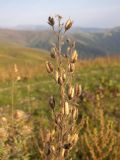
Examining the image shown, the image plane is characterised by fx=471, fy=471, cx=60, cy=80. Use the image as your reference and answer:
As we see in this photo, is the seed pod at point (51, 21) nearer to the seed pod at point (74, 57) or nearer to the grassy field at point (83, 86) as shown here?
the seed pod at point (74, 57)

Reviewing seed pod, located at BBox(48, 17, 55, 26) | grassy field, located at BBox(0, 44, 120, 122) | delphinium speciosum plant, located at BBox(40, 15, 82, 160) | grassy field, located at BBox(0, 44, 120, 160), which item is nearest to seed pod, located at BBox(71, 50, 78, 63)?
delphinium speciosum plant, located at BBox(40, 15, 82, 160)

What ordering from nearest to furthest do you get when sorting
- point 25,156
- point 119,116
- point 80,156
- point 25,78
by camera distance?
point 25,156 → point 80,156 → point 119,116 → point 25,78

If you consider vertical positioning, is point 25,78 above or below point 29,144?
below

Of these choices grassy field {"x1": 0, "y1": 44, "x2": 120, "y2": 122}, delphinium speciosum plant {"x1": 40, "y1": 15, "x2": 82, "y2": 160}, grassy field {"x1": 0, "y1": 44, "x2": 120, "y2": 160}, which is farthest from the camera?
grassy field {"x1": 0, "y1": 44, "x2": 120, "y2": 122}

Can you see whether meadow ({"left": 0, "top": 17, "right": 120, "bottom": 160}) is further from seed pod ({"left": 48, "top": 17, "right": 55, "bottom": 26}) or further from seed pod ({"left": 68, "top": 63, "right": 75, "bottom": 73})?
seed pod ({"left": 48, "top": 17, "right": 55, "bottom": 26})

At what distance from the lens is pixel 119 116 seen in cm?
1238

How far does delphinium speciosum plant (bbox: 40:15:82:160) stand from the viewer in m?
2.95

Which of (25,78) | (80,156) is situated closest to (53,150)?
(80,156)

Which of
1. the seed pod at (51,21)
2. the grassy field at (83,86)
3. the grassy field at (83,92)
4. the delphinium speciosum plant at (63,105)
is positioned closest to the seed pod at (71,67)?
the delphinium speciosum plant at (63,105)

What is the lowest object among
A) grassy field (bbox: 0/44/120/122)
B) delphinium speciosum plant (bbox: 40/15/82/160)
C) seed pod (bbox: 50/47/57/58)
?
grassy field (bbox: 0/44/120/122)

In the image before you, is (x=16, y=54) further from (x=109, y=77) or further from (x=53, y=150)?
(x=53, y=150)

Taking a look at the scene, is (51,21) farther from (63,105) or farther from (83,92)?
(83,92)

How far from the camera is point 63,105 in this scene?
117 inches

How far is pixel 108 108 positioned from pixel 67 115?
404 inches
